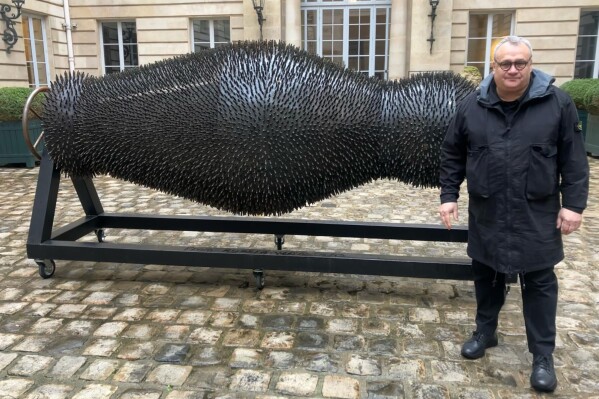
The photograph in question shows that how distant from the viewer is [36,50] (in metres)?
13.0

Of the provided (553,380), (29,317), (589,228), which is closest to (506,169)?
(553,380)

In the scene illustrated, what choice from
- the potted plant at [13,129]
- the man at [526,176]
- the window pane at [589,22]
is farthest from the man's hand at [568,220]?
the window pane at [589,22]

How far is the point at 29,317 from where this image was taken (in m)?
3.11

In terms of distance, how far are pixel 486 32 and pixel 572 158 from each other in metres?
12.2

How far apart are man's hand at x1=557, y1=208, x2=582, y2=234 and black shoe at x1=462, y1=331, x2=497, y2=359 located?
758 millimetres

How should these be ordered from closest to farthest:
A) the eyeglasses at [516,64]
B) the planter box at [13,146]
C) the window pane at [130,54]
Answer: the eyeglasses at [516,64] < the planter box at [13,146] < the window pane at [130,54]

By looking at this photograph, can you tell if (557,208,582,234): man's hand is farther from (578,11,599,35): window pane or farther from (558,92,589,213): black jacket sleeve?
(578,11,599,35): window pane

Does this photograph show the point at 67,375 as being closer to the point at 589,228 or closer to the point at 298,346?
the point at 298,346

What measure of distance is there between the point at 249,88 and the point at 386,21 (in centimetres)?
1153

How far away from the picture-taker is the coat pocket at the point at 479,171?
2273 mm

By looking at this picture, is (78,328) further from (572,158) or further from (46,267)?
(572,158)

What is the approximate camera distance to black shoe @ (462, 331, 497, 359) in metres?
2.60

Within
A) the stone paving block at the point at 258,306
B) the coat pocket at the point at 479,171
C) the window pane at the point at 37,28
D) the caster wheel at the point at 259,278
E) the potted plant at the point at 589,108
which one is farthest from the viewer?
the window pane at the point at 37,28

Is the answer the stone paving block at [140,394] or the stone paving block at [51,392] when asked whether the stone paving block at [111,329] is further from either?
the stone paving block at [140,394]
